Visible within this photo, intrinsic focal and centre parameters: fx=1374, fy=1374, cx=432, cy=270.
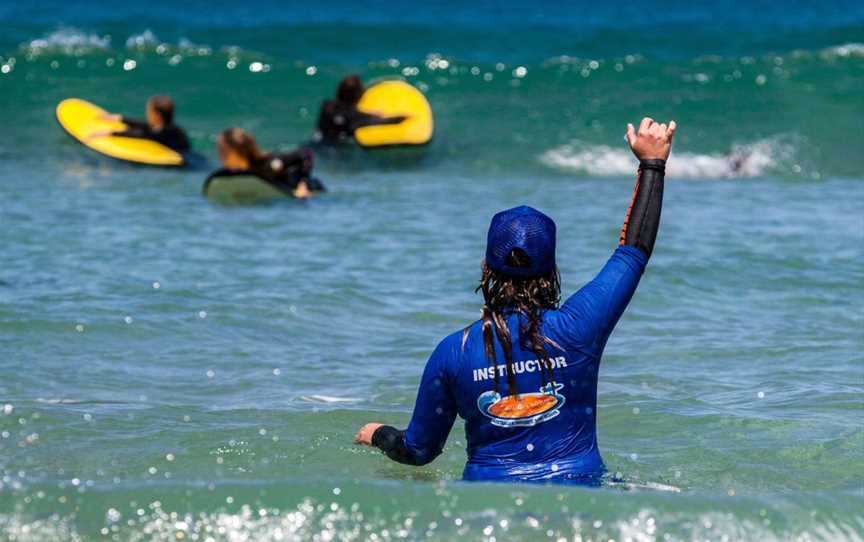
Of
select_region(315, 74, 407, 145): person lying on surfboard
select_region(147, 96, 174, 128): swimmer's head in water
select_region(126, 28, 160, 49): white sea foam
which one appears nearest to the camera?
select_region(147, 96, 174, 128): swimmer's head in water

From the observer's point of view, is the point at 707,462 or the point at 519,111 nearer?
the point at 707,462

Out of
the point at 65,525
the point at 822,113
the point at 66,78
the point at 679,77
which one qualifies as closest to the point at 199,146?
the point at 66,78

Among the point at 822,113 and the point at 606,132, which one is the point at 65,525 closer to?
the point at 606,132

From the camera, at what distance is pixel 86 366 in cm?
622

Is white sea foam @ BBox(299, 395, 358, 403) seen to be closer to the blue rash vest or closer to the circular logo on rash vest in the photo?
the blue rash vest

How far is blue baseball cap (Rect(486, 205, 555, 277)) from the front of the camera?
3.48 metres

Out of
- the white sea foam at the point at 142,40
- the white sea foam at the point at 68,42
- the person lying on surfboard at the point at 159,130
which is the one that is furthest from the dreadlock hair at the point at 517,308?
the white sea foam at the point at 142,40

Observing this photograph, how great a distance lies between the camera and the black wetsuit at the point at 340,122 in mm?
15047

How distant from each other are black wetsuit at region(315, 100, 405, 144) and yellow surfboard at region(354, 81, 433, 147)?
3.2 inches

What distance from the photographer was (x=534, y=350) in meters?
3.56

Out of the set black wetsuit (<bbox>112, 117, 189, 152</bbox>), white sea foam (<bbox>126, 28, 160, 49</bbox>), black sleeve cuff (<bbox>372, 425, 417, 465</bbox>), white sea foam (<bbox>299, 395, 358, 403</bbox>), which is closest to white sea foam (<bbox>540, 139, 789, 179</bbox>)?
black wetsuit (<bbox>112, 117, 189, 152</bbox>)

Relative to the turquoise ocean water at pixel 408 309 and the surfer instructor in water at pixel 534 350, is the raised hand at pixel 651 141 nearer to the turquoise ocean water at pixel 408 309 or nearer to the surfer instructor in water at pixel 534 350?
the surfer instructor in water at pixel 534 350

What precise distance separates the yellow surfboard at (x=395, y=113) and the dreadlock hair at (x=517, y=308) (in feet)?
37.3

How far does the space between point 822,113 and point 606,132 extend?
9.69ft
